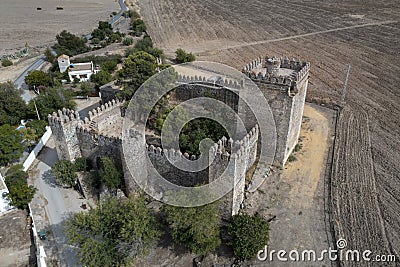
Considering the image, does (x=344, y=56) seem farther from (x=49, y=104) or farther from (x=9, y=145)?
(x=9, y=145)

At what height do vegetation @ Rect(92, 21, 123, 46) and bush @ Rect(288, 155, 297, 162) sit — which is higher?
vegetation @ Rect(92, 21, 123, 46)

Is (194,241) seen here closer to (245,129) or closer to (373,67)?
(245,129)

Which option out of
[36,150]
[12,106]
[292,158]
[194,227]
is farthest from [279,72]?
[12,106]

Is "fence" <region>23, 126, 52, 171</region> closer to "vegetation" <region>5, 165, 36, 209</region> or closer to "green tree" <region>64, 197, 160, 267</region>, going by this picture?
"vegetation" <region>5, 165, 36, 209</region>

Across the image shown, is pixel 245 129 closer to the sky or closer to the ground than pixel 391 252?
closer to the sky

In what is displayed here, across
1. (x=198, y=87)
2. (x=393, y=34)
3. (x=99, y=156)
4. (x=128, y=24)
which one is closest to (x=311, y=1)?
(x=393, y=34)

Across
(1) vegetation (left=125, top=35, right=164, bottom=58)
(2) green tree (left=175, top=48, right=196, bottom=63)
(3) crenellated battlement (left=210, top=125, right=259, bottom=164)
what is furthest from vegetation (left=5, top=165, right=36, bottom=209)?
(2) green tree (left=175, top=48, right=196, bottom=63)

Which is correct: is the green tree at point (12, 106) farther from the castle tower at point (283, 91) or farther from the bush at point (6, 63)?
the castle tower at point (283, 91)
